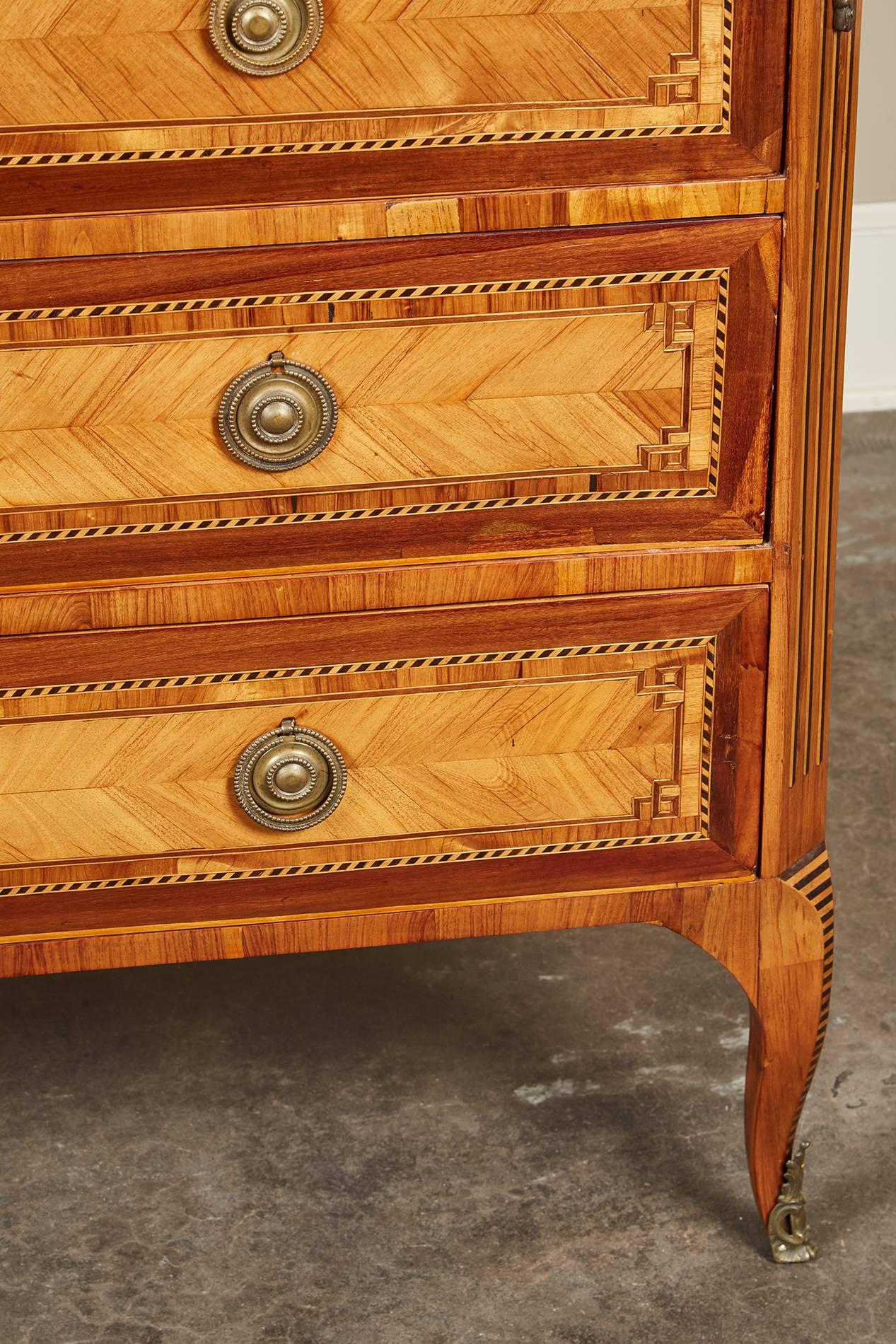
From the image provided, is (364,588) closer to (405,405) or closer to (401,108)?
(405,405)

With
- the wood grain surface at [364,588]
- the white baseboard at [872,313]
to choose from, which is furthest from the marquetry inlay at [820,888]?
the white baseboard at [872,313]

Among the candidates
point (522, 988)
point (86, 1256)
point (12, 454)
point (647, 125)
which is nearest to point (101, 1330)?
point (86, 1256)

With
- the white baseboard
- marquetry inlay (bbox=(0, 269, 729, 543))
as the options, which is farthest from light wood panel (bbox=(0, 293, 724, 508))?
the white baseboard

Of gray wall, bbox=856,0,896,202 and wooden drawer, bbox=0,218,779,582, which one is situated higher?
gray wall, bbox=856,0,896,202

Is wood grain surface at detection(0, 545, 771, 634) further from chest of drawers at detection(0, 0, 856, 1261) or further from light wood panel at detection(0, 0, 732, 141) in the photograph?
light wood panel at detection(0, 0, 732, 141)

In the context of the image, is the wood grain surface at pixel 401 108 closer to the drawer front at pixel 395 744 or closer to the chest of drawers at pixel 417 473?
the chest of drawers at pixel 417 473

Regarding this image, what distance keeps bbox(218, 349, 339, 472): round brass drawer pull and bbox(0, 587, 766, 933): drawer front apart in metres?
0.12

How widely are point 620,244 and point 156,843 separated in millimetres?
543

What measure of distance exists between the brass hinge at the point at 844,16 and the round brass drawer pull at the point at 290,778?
1.96 ft

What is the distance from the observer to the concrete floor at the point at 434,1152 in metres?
1.38

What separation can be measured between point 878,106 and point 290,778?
2560mm

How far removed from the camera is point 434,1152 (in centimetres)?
154

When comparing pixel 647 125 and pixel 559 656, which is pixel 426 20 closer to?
pixel 647 125

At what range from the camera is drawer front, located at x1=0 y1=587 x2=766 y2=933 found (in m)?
1.18
